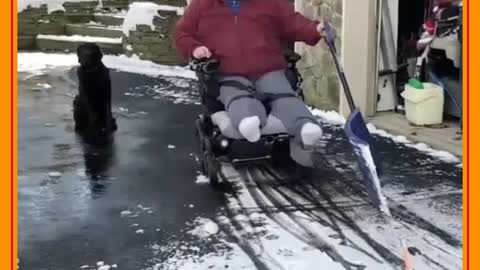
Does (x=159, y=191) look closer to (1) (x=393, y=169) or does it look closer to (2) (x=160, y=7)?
(1) (x=393, y=169)

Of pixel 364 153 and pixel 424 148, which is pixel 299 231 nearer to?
pixel 364 153

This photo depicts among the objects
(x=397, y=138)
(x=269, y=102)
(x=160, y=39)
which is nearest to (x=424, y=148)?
(x=397, y=138)

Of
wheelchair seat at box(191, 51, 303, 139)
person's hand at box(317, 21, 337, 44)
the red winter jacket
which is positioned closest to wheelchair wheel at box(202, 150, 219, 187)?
wheelchair seat at box(191, 51, 303, 139)

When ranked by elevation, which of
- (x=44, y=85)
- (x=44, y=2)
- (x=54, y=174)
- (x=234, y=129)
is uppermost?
(x=44, y=2)

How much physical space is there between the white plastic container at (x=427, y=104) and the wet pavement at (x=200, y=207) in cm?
50

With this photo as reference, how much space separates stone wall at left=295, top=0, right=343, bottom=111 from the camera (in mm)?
6441

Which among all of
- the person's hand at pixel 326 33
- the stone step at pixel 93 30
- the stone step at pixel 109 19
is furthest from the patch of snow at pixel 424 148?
the stone step at pixel 109 19

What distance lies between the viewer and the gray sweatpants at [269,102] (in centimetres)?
432

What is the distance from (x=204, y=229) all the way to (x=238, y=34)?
56.1 inches

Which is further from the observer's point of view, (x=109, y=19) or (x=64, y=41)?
(x=109, y=19)

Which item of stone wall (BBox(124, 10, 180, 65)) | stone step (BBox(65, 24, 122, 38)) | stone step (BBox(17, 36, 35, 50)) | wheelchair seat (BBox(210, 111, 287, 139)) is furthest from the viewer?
stone step (BBox(17, 36, 35, 50))

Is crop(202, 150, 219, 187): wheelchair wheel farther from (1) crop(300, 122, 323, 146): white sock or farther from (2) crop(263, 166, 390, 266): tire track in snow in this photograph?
(1) crop(300, 122, 323, 146): white sock

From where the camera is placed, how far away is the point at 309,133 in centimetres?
424

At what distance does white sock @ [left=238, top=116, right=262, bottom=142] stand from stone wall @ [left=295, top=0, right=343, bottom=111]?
2.34 meters
